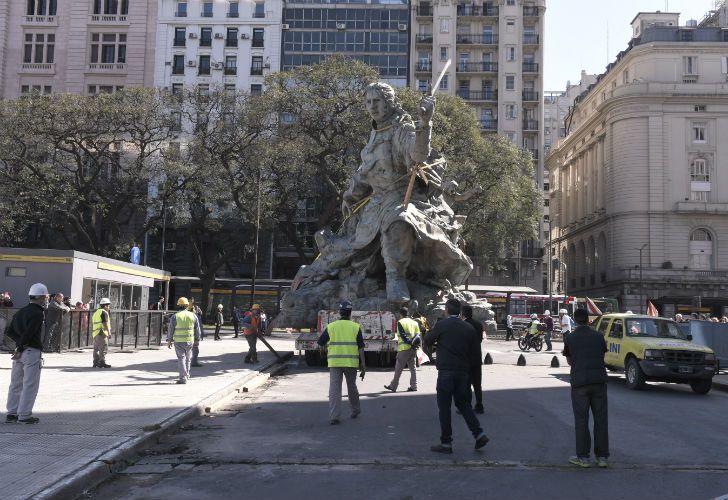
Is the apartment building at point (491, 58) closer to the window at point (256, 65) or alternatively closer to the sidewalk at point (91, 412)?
the window at point (256, 65)

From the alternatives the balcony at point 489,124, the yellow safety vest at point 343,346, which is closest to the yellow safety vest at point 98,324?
the yellow safety vest at point 343,346

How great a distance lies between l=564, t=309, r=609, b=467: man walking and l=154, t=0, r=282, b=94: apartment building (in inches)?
2296

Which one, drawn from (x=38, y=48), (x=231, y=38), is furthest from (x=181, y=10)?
(x=38, y=48)

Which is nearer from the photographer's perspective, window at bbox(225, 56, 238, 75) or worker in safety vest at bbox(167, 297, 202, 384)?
worker in safety vest at bbox(167, 297, 202, 384)

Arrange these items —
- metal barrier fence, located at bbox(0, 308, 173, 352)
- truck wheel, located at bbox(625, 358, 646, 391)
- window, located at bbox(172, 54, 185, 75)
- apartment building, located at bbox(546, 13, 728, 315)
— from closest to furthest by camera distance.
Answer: truck wheel, located at bbox(625, 358, 646, 391), metal barrier fence, located at bbox(0, 308, 173, 352), apartment building, located at bbox(546, 13, 728, 315), window, located at bbox(172, 54, 185, 75)

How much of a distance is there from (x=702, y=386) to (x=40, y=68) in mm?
60123

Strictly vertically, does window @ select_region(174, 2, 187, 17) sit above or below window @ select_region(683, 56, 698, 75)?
above

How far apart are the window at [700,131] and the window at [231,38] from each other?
4189 cm

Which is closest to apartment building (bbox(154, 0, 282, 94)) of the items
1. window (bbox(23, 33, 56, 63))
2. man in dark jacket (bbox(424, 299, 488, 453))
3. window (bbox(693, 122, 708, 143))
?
window (bbox(23, 33, 56, 63))

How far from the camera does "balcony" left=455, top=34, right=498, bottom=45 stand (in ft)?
228

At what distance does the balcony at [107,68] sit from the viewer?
5884 centimetres

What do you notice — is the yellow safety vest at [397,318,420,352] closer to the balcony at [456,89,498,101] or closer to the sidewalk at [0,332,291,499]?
the sidewalk at [0,332,291,499]

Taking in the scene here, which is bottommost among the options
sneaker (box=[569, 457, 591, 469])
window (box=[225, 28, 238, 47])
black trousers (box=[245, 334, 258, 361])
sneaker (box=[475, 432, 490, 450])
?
sneaker (box=[569, 457, 591, 469])

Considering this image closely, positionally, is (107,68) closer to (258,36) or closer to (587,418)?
(258,36)
